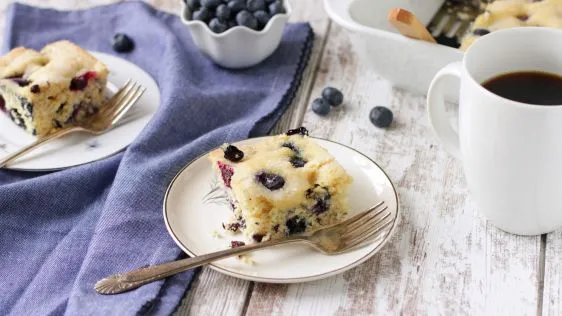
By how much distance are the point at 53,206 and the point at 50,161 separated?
0.17m

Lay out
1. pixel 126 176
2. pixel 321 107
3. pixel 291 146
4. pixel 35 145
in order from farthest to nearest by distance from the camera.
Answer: pixel 321 107
pixel 35 145
pixel 126 176
pixel 291 146

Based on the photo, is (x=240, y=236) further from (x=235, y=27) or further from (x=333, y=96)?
(x=235, y=27)

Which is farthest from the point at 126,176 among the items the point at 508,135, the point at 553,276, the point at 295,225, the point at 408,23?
the point at 553,276

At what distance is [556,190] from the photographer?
65.5 inches

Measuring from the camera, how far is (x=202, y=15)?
238 cm

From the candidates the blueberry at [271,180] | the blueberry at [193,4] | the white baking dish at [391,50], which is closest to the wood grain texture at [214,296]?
the blueberry at [271,180]

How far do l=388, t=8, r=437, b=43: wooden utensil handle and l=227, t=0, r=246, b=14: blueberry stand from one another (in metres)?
0.53

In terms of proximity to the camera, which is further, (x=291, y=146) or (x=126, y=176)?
(x=126, y=176)

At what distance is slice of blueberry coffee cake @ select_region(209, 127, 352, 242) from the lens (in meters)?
1.69

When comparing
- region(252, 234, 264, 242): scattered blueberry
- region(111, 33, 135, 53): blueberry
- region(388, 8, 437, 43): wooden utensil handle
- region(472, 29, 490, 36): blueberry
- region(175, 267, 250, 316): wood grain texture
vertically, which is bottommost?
region(111, 33, 135, 53): blueberry

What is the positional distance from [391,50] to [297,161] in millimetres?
519

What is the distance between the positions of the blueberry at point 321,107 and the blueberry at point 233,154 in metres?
0.46

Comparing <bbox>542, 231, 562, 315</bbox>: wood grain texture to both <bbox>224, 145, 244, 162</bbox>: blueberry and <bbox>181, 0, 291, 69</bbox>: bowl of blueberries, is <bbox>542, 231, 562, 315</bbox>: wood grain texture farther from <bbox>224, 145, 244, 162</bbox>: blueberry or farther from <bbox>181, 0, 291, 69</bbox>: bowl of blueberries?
<bbox>181, 0, 291, 69</bbox>: bowl of blueberries

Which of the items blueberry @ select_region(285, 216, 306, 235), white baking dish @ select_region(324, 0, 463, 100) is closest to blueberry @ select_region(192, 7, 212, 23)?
white baking dish @ select_region(324, 0, 463, 100)
